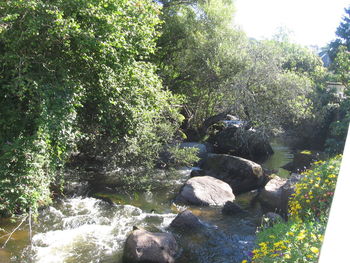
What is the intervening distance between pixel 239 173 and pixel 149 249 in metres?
5.83

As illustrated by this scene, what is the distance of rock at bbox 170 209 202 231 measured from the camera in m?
7.22

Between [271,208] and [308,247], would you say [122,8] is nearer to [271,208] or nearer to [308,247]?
[308,247]

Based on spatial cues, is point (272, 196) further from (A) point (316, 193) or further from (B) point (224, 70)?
(B) point (224, 70)

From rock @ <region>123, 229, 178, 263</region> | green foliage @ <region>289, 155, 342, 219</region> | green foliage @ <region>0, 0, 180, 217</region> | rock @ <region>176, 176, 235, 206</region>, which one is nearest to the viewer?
green foliage @ <region>289, 155, 342, 219</region>

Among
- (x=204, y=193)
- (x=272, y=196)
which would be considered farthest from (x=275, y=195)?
(x=204, y=193)

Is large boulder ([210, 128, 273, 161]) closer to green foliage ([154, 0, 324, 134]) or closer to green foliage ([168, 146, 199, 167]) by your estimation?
green foliage ([154, 0, 324, 134])

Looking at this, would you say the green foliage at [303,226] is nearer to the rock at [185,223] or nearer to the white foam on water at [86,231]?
the rock at [185,223]

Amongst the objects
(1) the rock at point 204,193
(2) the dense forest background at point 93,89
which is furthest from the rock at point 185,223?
(2) the dense forest background at point 93,89

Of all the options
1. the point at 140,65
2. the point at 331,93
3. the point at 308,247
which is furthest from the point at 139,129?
the point at 331,93

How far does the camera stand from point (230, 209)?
8.42 metres

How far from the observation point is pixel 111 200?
8766mm

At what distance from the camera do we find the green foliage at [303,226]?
10.3 ft

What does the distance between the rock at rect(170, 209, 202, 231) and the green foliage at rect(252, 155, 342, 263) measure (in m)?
2.26

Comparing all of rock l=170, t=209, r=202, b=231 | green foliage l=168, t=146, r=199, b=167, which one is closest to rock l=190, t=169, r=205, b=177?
green foliage l=168, t=146, r=199, b=167
